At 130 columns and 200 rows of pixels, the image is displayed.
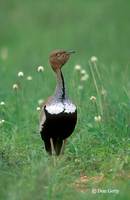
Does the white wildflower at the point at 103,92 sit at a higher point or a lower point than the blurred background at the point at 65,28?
lower

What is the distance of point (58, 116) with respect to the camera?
26.8 feet

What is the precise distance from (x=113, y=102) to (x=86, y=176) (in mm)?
1812

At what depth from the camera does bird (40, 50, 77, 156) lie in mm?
8164

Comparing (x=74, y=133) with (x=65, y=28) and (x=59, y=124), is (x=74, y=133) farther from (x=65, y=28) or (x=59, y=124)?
(x=65, y=28)

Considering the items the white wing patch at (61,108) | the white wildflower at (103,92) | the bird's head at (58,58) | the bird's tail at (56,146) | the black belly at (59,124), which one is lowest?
the bird's tail at (56,146)

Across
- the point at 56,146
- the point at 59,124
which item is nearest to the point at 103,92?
the point at 56,146

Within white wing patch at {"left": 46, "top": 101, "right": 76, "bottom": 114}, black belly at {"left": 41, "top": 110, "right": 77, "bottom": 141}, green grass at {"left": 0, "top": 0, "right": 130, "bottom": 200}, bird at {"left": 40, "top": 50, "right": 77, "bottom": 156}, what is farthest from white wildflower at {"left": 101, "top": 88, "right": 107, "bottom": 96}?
white wing patch at {"left": 46, "top": 101, "right": 76, "bottom": 114}

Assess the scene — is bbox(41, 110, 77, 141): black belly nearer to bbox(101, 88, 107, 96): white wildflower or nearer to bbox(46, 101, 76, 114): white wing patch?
bbox(46, 101, 76, 114): white wing patch

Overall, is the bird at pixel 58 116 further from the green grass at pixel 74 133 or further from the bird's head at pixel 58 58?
the green grass at pixel 74 133

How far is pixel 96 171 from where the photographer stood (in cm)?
833

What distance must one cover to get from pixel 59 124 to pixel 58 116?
3.0 inches

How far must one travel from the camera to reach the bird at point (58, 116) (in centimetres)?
816

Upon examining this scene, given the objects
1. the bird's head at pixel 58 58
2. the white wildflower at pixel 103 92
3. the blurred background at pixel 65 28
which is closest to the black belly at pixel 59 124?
the bird's head at pixel 58 58

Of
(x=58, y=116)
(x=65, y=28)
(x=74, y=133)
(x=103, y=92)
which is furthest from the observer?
(x=65, y=28)
